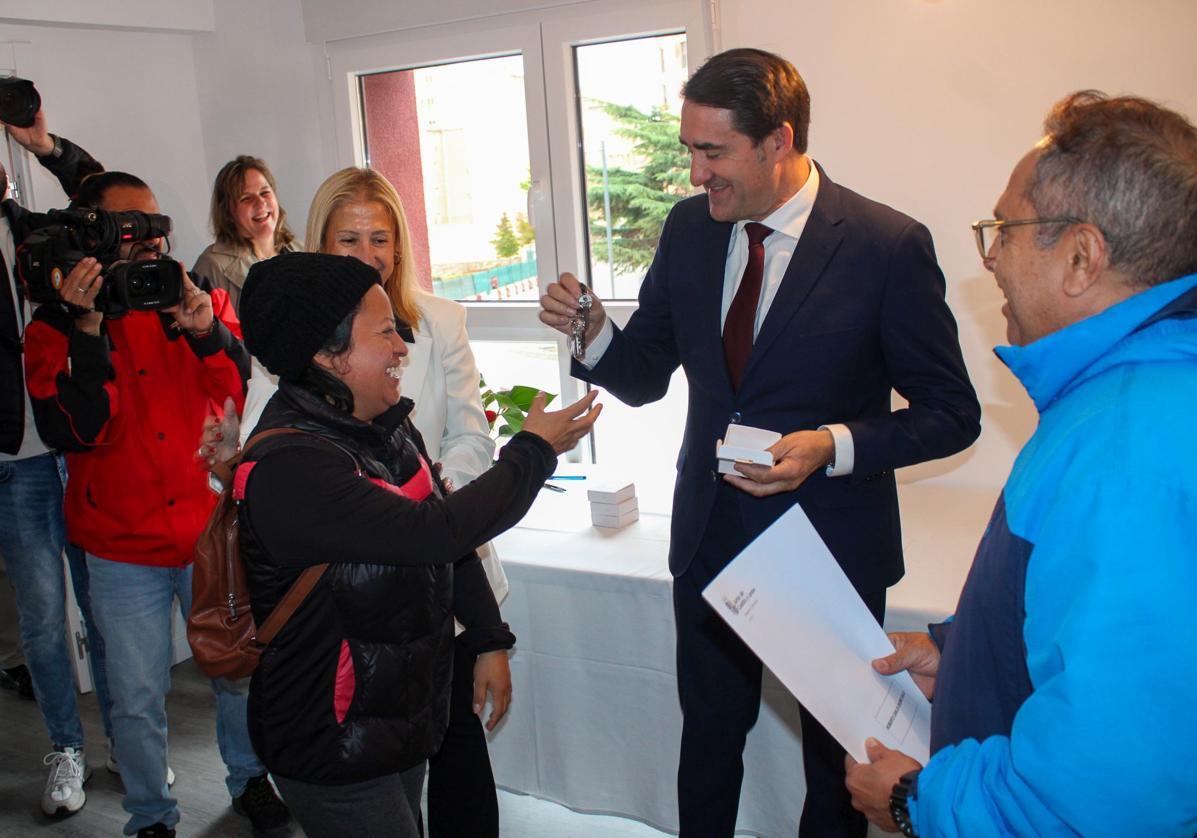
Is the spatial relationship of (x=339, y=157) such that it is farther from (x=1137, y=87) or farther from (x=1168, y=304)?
(x=1168, y=304)

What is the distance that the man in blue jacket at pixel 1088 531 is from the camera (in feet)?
2.87

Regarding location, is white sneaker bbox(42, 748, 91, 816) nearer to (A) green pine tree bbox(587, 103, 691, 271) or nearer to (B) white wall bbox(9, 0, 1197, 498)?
(B) white wall bbox(9, 0, 1197, 498)

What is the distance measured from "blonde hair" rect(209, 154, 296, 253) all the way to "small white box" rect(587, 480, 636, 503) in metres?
1.46

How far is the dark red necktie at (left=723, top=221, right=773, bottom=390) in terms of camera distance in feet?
6.44

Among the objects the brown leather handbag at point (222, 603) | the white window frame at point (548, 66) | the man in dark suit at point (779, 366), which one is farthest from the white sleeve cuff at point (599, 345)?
the white window frame at point (548, 66)

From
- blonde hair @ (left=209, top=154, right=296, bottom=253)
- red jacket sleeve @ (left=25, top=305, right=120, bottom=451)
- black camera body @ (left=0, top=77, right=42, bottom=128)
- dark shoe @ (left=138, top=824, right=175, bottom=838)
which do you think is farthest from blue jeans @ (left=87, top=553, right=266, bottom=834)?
blonde hair @ (left=209, top=154, right=296, bottom=253)

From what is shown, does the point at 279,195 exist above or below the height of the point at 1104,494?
above

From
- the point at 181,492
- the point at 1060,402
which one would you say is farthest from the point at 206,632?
the point at 1060,402

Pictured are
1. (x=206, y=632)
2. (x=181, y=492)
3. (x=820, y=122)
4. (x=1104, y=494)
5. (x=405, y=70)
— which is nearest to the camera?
(x=1104, y=494)

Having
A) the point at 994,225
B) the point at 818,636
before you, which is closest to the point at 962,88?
the point at 994,225

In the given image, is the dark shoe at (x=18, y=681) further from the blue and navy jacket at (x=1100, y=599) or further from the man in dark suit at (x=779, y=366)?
the blue and navy jacket at (x=1100, y=599)

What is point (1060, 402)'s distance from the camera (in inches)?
40.1

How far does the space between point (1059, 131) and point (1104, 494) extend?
1.27 feet

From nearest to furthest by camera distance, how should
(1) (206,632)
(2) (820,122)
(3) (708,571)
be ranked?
(1) (206,632) → (3) (708,571) → (2) (820,122)
